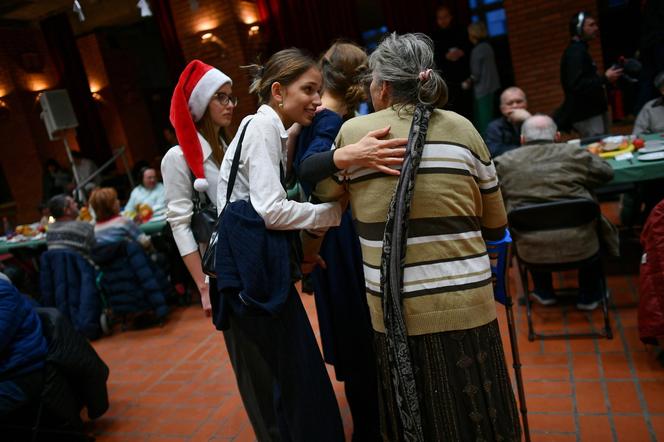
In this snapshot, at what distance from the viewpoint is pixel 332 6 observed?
782 cm

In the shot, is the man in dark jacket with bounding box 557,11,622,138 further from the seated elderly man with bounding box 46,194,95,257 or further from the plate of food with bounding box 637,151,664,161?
the seated elderly man with bounding box 46,194,95,257

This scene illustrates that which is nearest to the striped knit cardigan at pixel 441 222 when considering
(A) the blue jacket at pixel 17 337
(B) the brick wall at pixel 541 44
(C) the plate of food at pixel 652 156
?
(A) the blue jacket at pixel 17 337

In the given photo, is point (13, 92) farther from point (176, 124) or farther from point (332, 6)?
point (176, 124)

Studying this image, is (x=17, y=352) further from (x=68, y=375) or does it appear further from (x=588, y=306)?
(x=588, y=306)

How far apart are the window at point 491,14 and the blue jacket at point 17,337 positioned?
22.8 ft

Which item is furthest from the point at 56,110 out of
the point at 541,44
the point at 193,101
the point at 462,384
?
the point at 462,384

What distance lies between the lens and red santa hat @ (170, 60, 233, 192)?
1934mm

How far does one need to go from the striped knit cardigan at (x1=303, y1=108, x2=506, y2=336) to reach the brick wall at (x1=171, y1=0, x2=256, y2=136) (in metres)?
6.90

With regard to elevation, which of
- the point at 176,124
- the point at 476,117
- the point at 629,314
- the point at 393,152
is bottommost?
the point at 629,314

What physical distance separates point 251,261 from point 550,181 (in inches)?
82.9

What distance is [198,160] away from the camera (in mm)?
1955

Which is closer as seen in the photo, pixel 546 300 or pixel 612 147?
pixel 546 300

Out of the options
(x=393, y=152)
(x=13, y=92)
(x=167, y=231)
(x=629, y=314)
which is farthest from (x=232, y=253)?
(x=13, y=92)

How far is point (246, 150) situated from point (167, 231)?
1.52m
